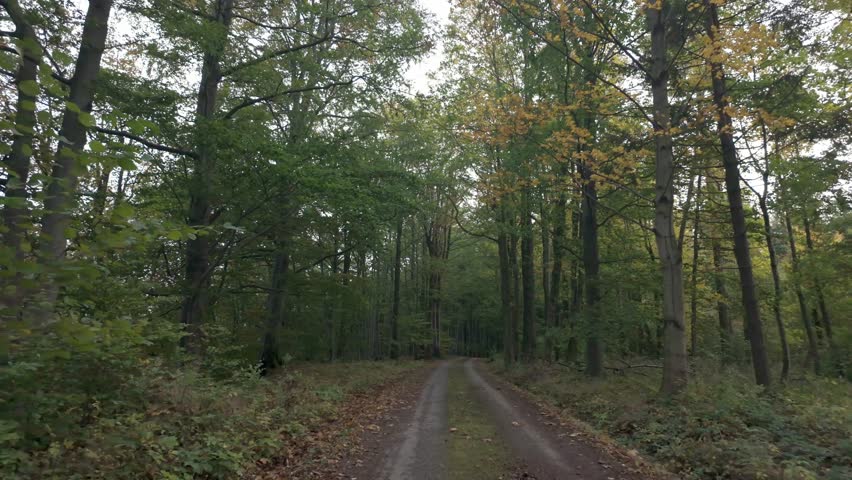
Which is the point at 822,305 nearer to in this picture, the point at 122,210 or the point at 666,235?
the point at 666,235

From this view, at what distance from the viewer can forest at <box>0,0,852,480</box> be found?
3959mm

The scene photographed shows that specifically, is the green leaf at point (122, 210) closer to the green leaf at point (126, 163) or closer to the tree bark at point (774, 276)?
the green leaf at point (126, 163)

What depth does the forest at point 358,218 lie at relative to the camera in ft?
13.0

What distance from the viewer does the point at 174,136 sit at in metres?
10.5

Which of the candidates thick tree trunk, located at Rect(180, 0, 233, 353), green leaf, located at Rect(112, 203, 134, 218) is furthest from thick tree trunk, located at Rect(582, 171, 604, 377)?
green leaf, located at Rect(112, 203, 134, 218)

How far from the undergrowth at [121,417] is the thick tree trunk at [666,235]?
7186mm

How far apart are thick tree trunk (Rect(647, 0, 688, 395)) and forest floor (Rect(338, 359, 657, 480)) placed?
2517 millimetres

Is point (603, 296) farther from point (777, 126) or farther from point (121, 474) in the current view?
point (121, 474)

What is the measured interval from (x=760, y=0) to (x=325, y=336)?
69.6 feet

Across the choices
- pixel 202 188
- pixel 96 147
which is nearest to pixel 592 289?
pixel 202 188

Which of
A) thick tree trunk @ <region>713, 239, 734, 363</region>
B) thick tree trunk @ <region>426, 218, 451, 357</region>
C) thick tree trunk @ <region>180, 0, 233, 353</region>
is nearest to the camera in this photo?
thick tree trunk @ <region>180, 0, 233, 353</region>

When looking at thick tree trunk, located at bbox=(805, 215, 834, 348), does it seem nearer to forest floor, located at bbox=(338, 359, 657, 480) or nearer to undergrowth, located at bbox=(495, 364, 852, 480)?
undergrowth, located at bbox=(495, 364, 852, 480)

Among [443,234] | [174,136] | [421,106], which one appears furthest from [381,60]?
[443,234]

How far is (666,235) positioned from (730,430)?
168 inches
